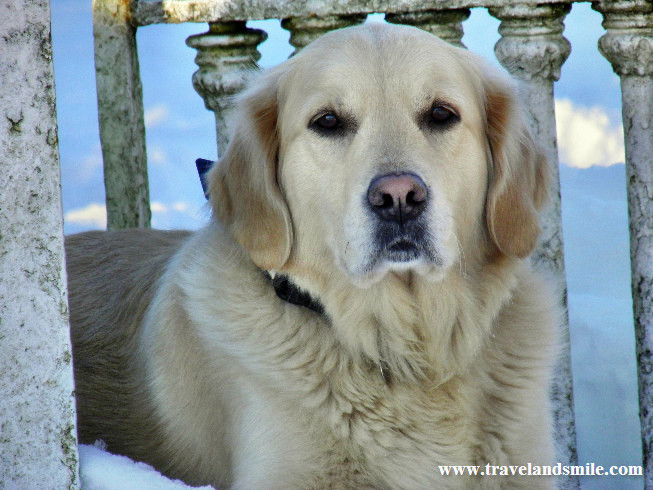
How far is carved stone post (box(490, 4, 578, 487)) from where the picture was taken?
4.13 m

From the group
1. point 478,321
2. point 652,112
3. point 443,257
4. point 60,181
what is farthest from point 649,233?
point 60,181

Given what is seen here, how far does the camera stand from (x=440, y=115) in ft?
8.71

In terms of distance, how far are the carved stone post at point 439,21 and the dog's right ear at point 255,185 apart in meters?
1.39

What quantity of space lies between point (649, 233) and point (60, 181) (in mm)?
3014

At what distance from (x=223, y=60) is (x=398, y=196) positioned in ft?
7.86

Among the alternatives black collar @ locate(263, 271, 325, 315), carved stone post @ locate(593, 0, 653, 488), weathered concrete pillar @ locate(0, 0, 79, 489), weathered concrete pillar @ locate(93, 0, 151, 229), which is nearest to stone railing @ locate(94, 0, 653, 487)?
carved stone post @ locate(593, 0, 653, 488)

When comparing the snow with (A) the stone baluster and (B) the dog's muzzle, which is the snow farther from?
(A) the stone baluster

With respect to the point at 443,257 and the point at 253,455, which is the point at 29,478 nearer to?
the point at 253,455

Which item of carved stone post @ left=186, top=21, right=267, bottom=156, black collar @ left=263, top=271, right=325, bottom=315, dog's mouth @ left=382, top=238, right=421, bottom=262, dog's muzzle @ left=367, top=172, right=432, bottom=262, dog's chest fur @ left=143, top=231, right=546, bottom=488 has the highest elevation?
carved stone post @ left=186, top=21, right=267, bottom=156

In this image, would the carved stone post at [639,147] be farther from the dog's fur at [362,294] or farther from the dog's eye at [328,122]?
the dog's eye at [328,122]

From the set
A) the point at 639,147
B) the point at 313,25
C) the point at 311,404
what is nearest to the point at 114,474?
the point at 311,404

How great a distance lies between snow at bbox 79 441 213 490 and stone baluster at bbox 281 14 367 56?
230 centimetres

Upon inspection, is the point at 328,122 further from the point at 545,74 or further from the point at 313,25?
the point at 545,74

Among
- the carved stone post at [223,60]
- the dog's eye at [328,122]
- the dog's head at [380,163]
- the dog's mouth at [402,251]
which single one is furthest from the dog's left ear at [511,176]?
the carved stone post at [223,60]
